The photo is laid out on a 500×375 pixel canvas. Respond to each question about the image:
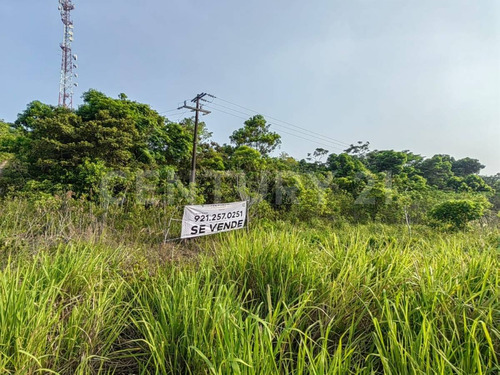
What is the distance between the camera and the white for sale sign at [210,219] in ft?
15.2

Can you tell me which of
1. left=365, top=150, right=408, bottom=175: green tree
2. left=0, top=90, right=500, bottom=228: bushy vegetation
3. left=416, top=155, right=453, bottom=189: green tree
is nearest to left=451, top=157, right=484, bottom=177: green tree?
left=416, top=155, right=453, bottom=189: green tree

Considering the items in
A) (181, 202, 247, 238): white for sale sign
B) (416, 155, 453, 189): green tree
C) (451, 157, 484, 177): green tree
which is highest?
(451, 157, 484, 177): green tree

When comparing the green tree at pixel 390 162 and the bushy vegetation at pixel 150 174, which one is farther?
the green tree at pixel 390 162

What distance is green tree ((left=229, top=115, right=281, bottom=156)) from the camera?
15975mm

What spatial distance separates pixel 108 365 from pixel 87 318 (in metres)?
0.30

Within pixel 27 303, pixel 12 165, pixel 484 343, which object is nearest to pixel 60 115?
pixel 12 165

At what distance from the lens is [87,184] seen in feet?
24.6

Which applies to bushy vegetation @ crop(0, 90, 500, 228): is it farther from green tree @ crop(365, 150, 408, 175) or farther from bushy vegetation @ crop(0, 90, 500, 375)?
green tree @ crop(365, 150, 408, 175)

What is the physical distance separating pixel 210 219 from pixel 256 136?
12.0 meters

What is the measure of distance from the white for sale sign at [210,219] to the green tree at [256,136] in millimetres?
11061

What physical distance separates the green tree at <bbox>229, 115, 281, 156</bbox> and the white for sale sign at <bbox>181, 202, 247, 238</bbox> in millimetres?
11061

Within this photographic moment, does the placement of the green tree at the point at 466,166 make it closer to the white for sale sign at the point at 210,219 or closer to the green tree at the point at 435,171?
the green tree at the point at 435,171

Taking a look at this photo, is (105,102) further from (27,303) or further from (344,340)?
(344,340)

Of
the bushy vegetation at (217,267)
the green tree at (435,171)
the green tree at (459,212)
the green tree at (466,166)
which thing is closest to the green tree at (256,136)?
the bushy vegetation at (217,267)
